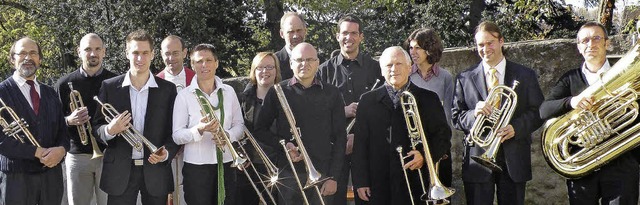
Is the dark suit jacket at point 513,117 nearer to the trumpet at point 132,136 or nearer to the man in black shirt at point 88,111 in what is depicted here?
the trumpet at point 132,136

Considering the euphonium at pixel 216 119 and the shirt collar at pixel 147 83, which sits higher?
the shirt collar at pixel 147 83

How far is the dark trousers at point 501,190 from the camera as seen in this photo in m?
5.10

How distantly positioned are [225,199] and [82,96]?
1466 millimetres

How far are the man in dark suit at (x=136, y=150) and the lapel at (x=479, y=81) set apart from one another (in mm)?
2301

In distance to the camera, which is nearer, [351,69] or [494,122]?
[494,122]

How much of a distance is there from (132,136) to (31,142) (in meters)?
0.79

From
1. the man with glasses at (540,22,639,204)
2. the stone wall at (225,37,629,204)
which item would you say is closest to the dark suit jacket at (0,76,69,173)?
the stone wall at (225,37,629,204)

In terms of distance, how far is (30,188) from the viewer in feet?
17.8

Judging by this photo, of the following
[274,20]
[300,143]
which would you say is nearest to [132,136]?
[300,143]

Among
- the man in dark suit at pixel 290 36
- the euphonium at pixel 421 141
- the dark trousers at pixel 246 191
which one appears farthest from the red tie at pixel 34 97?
the euphonium at pixel 421 141

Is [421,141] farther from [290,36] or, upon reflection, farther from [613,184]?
[290,36]

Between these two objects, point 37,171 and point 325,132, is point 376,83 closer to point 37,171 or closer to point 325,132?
point 325,132

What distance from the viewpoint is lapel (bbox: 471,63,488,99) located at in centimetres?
518

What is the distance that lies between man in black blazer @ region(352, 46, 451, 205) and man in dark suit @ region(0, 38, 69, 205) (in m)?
2.32
